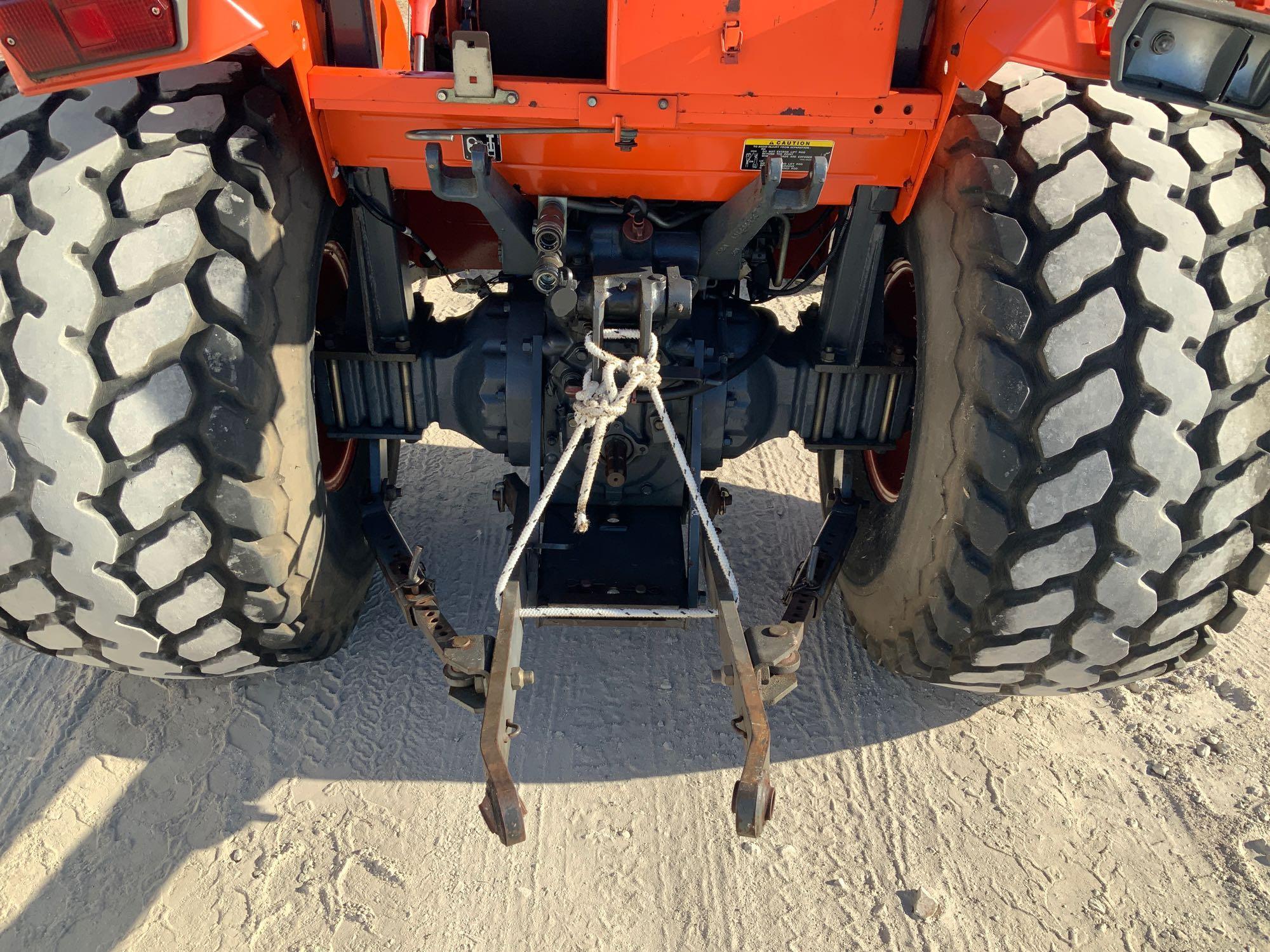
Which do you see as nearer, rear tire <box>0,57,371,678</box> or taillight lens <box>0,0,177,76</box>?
taillight lens <box>0,0,177,76</box>

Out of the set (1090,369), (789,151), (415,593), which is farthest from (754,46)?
(415,593)

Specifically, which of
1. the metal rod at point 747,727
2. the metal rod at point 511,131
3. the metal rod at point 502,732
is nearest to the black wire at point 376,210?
the metal rod at point 511,131

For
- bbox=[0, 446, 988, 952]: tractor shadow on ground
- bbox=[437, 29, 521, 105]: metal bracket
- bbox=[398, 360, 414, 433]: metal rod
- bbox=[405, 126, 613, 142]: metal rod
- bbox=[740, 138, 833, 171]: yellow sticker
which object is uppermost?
bbox=[437, 29, 521, 105]: metal bracket

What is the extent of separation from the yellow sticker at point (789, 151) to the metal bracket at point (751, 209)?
2cm

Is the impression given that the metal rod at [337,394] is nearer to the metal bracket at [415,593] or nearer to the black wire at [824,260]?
the metal bracket at [415,593]

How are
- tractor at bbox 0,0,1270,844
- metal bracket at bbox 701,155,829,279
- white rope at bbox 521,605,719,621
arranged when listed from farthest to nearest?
1. white rope at bbox 521,605,719,621
2. metal bracket at bbox 701,155,829,279
3. tractor at bbox 0,0,1270,844

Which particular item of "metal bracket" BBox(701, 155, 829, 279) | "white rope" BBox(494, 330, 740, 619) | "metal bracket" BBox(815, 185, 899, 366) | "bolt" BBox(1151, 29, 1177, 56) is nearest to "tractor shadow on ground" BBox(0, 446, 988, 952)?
"white rope" BBox(494, 330, 740, 619)

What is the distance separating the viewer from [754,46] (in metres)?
1.90

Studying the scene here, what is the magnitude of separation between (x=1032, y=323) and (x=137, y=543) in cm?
206

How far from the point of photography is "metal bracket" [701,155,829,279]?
2.02 meters

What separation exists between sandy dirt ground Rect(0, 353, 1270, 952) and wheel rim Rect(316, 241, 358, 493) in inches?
22.7

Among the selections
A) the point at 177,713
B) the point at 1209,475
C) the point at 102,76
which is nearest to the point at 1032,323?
the point at 1209,475

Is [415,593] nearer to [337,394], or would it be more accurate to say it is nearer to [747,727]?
[337,394]

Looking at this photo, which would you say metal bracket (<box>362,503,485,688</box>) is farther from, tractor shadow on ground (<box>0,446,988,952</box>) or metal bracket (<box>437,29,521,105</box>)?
metal bracket (<box>437,29,521,105</box>)
